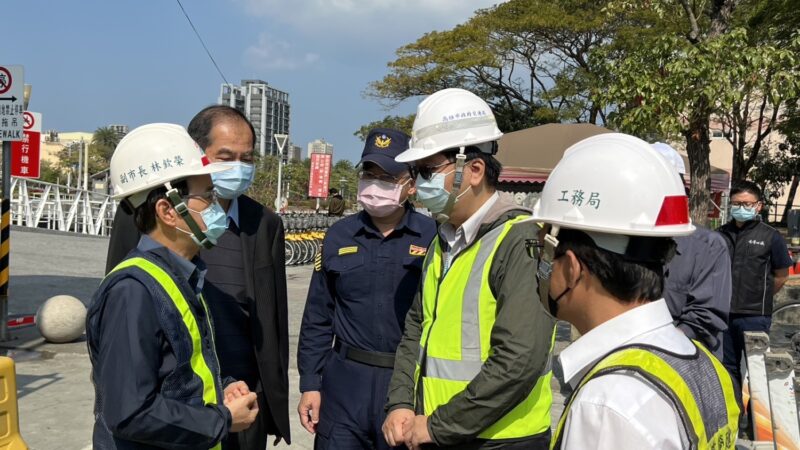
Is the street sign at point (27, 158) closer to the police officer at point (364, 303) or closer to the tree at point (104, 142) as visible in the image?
the police officer at point (364, 303)

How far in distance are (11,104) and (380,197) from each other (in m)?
5.91

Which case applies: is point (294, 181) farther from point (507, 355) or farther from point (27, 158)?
point (507, 355)

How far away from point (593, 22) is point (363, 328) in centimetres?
2157

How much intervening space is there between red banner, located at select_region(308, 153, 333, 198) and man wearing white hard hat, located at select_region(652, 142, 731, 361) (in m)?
23.8

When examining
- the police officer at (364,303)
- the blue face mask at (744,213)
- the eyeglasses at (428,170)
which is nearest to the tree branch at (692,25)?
the blue face mask at (744,213)

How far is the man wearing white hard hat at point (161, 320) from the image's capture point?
197 cm

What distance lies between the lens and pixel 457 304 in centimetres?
251

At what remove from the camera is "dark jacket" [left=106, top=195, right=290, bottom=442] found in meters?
3.18

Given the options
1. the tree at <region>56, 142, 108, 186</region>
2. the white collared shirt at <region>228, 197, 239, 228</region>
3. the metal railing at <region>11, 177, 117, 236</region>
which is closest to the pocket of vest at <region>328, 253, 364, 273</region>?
the white collared shirt at <region>228, 197, 239, 228</region>

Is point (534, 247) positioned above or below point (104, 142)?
below

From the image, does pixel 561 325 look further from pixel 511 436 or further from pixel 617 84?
pixel 511 436

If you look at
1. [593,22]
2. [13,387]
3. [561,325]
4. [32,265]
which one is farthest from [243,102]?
[13,387]

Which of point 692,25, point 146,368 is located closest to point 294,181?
point 692,25

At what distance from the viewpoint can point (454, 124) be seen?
106 inches
